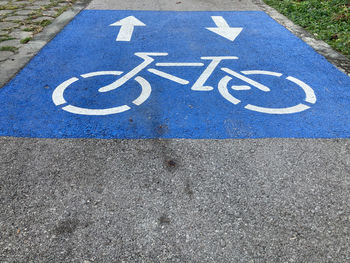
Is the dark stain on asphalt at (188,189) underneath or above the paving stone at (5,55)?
above

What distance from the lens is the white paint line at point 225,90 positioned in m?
4.20

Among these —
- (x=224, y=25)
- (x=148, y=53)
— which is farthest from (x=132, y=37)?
(x=224, y=25)

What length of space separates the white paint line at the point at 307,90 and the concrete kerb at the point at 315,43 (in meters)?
1.03

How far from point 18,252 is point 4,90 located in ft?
9.33

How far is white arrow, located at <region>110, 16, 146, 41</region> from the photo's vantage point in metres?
6.35

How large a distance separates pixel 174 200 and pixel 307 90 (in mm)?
2864

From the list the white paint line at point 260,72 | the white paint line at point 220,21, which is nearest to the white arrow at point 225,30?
the white paint line at point 220,21

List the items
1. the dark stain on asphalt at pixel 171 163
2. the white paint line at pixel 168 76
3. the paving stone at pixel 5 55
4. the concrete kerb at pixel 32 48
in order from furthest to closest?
the paving stone at pixel 5 55
the concrete kerb at pixel 32 48
the white paint line at pixel 168 76
the dark stain on asphalt at pixel 171 163

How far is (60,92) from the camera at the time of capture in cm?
426

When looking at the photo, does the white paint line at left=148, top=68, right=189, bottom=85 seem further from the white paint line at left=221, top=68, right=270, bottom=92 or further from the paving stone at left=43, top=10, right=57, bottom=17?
the paving stone at left=43, top=10, right=57, bottom=17

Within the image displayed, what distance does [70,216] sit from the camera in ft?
8.27

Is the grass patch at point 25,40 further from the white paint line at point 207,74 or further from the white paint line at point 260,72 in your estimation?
the white paint line at point 260,72

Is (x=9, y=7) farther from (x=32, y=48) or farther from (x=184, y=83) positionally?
(x=184, y=83)

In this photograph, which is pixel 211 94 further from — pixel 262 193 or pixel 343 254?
pixel 343 254
